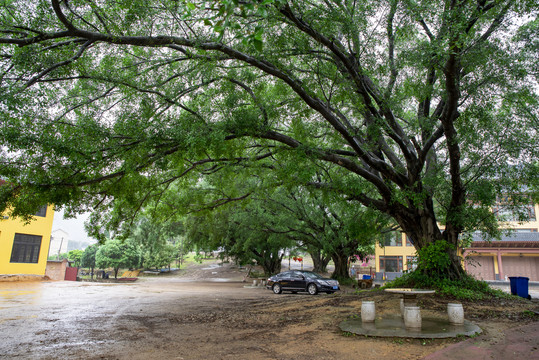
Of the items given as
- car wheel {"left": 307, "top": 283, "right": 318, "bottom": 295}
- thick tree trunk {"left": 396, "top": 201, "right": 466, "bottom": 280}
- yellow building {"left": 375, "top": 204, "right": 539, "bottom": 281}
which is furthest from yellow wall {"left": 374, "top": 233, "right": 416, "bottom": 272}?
thick tree trunk {"left": 396, "top": 201, "right": 466, "bottom": 280}

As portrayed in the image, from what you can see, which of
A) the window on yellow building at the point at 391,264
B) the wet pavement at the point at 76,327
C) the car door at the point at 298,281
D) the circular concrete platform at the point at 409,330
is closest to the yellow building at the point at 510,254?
the window on yellow building at the point at 391,264

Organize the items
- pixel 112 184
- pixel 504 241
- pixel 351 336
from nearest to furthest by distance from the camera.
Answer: pixel 351 336 < pixel 112 184 < pixel 504 241

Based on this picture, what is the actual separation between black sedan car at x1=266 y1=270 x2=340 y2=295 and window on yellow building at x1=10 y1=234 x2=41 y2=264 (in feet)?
66.7

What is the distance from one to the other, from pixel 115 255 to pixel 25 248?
1796cm

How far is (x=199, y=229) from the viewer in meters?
28.4

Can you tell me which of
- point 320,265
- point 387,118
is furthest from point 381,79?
point 320,265

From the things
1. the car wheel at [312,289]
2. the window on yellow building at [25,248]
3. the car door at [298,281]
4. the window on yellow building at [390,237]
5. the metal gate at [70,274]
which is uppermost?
the window on yellow building at [390,237]

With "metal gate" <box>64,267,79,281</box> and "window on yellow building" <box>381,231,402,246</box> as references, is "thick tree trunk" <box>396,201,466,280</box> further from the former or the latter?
"metal gate" <box>64,267,79,281</box>

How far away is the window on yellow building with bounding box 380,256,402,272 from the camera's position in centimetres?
4456

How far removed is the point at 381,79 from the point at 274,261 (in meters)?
26.6

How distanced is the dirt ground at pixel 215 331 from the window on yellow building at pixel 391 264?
3459cm

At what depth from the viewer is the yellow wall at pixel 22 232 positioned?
980 inches

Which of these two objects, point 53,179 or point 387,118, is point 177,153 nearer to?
point 53,179

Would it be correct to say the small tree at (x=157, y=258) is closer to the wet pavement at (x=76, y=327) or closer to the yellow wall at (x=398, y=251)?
the yellow wall at (x=398, y=251)
